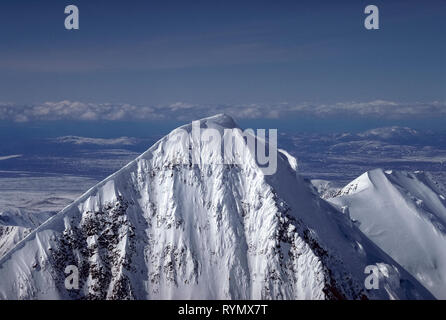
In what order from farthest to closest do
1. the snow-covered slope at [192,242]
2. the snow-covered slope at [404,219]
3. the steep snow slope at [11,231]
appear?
the steep snow slope at [11,231]
the snow-covered slope at [404,219]
the snow-covered slope at [192,242]

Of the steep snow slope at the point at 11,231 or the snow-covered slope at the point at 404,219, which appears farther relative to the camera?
the steep snow slope at the point at 11,231

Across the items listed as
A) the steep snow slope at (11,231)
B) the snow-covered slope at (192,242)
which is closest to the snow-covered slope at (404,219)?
the snow-covered slope at (192,242)

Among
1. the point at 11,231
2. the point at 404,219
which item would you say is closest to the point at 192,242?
the point at 404,219

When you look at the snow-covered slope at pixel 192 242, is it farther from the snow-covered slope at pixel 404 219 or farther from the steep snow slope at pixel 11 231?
the steep snow slope at pixel 11 231

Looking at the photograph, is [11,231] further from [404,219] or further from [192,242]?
[404,219]

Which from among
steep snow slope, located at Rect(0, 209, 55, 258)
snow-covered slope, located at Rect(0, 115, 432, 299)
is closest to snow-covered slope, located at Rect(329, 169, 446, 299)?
snow-covered slope, located at Rect(0, 115, 432, 299)

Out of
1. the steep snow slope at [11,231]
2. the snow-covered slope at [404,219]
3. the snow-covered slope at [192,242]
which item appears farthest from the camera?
the steep snow slope at [11,231]
